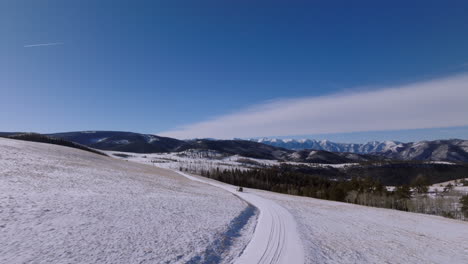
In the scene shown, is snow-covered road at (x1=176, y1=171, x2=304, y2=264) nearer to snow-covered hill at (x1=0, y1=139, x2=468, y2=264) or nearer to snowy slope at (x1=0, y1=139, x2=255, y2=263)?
snow-covered hill at (x1=0, y1=139, x2=468, y2=264)

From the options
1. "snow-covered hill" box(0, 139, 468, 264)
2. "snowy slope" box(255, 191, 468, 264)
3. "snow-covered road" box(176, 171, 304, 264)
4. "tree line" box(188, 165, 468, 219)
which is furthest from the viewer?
"tree line" box(188, 165, 468, 219)

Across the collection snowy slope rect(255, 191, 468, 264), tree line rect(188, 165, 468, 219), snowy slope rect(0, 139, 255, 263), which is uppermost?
snowy slope rect(0, 139, 255, 263)

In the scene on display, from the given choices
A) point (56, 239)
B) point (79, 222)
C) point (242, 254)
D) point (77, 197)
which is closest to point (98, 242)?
point (56, 239)

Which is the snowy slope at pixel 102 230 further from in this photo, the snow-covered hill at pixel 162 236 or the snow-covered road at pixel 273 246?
the snow-covered road at pixel 273 246

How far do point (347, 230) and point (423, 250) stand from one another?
16.2 ft

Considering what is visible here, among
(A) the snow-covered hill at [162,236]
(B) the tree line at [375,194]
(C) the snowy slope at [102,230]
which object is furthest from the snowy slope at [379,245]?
(B) the tree line at [375,194]

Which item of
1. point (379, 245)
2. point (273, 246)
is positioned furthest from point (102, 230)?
point (379, 245)

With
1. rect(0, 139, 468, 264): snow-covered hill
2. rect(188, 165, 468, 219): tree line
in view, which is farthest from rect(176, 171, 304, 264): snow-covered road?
rect(188, 165, 468, 219): tree line

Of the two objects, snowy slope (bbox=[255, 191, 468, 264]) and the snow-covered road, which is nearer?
the snow-covered road

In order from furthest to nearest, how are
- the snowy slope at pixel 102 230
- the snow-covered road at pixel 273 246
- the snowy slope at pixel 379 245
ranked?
the snowy slope at pixel 379 245 < the snow-covered road at pixel 273 246 < the snowy slope at pixel 102 230

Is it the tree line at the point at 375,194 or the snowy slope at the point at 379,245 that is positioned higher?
the snowy slope at the point at 379,245

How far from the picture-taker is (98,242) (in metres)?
9.55

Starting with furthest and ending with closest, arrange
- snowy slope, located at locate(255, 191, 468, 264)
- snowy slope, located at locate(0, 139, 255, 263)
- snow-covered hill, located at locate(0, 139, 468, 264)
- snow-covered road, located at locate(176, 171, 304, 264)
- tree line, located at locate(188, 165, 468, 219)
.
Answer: tree line, located at locate(188, 165, 468, 219) → snowy slope, located at locate(255, 191, 468, 264) → snow-covered road, located at locate(176, 171, 304, 264) → snow-covered hill, located at locate(0, 139, 468, 264) → snowy slope, located at locate(0, 139, 255, 263)

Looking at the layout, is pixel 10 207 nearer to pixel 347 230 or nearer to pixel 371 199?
pixel 347 230
